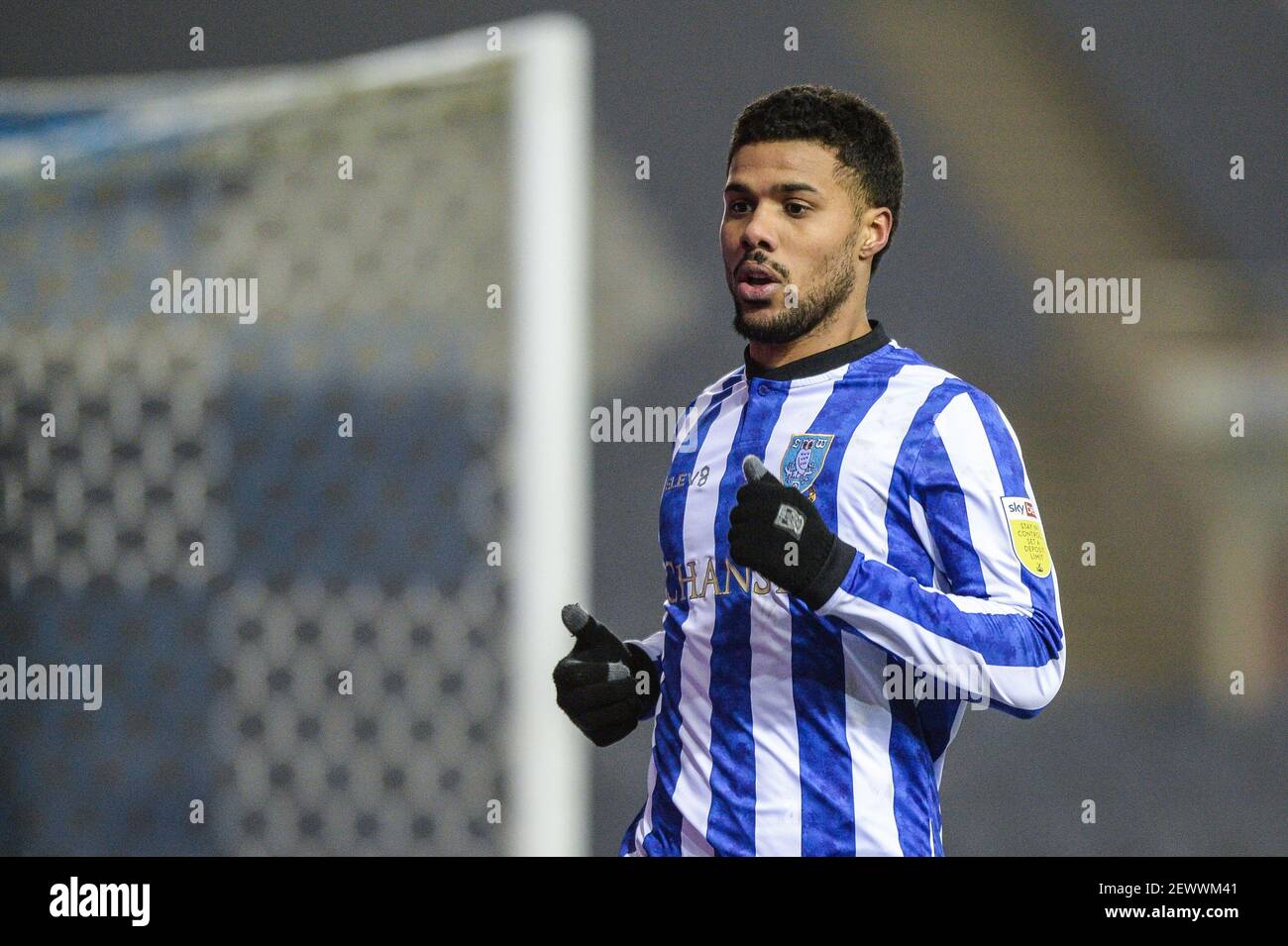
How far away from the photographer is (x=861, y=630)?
1284 millimetres

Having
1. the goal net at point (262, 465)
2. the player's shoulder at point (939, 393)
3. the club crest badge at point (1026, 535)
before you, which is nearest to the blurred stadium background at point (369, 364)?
the goal net at point (262, 465)

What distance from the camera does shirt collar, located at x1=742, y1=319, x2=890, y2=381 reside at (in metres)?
1.50

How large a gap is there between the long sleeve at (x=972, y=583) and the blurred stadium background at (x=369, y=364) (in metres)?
1.37

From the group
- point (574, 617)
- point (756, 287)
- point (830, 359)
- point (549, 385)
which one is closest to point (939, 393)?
point (830, 359)

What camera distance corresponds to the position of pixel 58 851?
9.20ft

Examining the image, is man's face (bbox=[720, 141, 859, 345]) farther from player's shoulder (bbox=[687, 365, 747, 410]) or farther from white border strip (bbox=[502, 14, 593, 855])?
white border strip (bbox=[502, 14, 593, 855])

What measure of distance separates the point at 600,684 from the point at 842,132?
0.80m

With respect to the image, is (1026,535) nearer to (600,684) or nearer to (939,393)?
(939,393)

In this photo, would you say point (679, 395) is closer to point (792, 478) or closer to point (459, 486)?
point (459, 486)

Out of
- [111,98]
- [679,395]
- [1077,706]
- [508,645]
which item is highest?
[111,98]

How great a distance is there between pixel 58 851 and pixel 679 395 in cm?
186

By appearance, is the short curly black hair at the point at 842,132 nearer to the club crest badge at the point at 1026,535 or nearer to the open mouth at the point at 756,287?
the open mouth at the point at 756,287

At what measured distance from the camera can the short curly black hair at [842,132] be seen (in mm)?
1499
